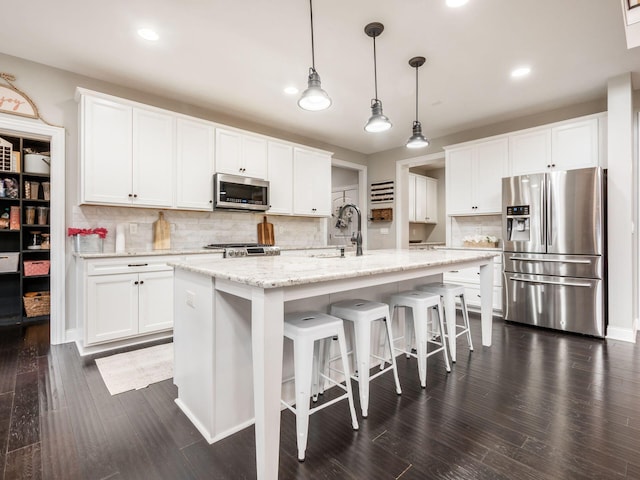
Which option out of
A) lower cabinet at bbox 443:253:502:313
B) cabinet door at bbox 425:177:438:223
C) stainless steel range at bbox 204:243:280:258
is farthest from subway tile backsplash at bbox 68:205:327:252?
cabinet door at bbox 425:177:438:223

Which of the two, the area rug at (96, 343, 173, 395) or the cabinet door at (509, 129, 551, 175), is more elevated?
the cabinet door at (509, 129, 551, 175)

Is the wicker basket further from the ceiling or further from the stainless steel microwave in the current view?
the ceiling

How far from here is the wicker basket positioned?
3.93 metres

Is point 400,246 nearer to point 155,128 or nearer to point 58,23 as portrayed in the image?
point 155,128

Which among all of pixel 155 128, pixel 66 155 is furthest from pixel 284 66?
pixel 66 155

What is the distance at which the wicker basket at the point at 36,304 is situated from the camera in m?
3.93

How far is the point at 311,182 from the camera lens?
4984mm

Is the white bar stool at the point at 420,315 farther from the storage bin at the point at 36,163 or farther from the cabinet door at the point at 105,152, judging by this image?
the storage bin at the point at 36,163

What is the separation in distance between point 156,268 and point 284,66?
236cm

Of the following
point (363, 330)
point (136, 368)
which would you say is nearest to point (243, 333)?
point (363, 330)

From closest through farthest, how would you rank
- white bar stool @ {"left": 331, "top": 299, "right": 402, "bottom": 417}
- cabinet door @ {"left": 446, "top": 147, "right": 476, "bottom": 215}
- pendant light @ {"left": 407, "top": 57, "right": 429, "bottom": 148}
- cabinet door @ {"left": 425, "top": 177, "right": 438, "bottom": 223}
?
white bar stool @ {"left": 331, "top": 299, "right": 402, "bottom": 417}, pendant light @ {"left": 407, "top": 57, "right": 429, "bottom": 148}, cabinet door @ {"left": 446, "top": 147, "right": 476, "bottom": 215}, cabinet door @ {"left": 425, "top": 177, "right": 438, "bottom": 223}

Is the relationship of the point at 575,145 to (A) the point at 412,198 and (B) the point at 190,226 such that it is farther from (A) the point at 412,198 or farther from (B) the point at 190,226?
(B) the point at 190,226

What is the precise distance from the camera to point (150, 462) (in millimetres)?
1493

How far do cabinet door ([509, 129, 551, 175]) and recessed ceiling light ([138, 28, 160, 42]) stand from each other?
4.21 meters
